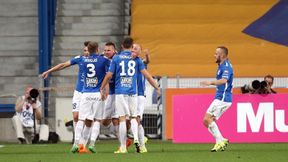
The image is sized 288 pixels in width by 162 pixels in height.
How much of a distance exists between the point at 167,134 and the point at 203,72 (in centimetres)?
327

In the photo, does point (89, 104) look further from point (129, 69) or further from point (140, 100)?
point (140, 100)

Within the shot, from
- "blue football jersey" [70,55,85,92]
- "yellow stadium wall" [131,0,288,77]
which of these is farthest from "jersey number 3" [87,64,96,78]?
"yellow stadium wall" [131,0,288,77]

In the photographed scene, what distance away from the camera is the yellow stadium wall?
30.3 m

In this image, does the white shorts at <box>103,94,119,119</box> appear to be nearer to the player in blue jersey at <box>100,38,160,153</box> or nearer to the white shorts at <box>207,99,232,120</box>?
the player in blue jersey at <box>100,38,160,153</box>

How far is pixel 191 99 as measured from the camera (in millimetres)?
25062

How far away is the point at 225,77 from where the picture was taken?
19.2 meters

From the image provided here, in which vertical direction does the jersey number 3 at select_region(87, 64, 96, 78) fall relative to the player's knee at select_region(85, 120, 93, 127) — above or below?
above

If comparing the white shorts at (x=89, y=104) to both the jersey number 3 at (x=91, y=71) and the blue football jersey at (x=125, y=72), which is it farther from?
the blue football jersey at (x=125, y=72)

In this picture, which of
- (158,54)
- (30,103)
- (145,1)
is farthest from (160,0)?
(30,103)

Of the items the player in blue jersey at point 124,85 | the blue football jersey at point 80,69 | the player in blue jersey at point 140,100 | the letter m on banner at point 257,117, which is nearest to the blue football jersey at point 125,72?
the player in blue jersey at point 124,85

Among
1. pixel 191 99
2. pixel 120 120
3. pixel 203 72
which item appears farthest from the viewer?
pixel 203 72

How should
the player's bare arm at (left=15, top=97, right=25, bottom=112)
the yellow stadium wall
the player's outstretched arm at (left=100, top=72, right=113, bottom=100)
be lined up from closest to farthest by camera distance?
the player's outstretched arm at (left=100, top=72, right=113, bottom=100) → the player's bare arm at (left=15, top=97, right=25, bottom=112) → the yellow stadium wall

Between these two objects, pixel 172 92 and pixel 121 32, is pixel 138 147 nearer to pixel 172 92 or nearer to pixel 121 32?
pixel 172 92

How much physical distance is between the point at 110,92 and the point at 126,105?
1329 mm
